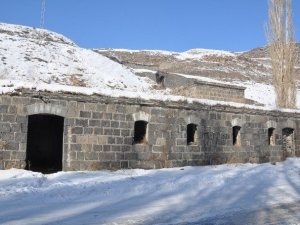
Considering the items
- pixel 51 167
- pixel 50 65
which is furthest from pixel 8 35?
pixel 51 167

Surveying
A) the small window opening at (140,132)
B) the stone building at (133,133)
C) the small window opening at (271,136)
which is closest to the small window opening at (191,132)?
the stone building at (133,133)

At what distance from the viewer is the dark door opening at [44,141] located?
1420cm

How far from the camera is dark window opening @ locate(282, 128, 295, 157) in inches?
648

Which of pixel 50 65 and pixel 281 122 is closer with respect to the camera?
pixel 281 122

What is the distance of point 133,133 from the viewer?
38.6 ft

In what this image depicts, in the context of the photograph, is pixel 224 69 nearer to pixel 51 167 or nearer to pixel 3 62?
pixel 3 62

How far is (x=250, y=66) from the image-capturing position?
2042 inches

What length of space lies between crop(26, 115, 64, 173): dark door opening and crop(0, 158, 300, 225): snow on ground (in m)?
4.69

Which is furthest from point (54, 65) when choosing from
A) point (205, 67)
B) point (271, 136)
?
point (205, 67)

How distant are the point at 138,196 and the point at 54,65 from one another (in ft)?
53.8

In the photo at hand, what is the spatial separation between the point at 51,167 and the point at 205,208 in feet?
27.3

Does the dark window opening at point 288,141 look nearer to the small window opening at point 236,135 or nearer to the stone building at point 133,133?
the stone building at point 133,133

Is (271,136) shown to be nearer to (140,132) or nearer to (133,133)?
(140,132)

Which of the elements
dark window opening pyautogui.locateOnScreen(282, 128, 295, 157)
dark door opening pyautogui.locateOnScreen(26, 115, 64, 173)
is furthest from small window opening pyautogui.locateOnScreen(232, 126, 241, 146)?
dark door opening pyautogui.locateOnScreen(26, 115, 64, 173)
